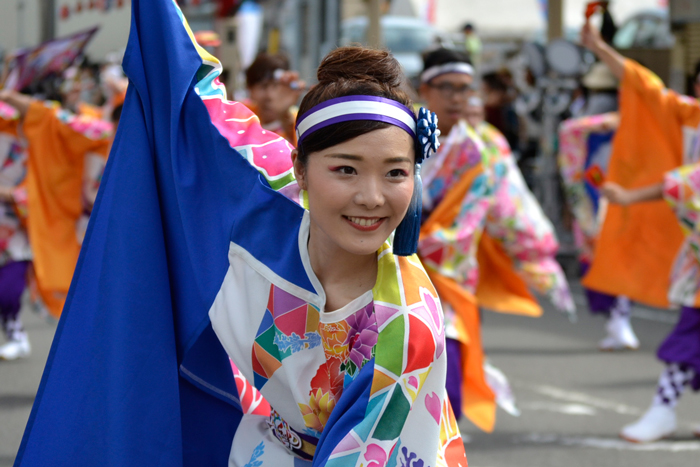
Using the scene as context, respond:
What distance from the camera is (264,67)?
16.2 feet

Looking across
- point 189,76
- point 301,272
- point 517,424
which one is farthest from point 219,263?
point 517,424

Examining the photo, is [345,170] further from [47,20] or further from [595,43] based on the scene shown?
[47,20]

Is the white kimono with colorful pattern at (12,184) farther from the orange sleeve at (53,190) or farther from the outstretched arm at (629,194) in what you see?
the outstretched arm at (629,194)

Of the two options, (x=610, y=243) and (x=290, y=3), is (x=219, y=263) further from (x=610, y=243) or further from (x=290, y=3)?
(x=290, y=3)

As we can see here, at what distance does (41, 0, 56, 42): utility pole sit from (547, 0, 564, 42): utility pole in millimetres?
6149

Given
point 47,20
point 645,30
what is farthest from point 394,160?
point 645,30

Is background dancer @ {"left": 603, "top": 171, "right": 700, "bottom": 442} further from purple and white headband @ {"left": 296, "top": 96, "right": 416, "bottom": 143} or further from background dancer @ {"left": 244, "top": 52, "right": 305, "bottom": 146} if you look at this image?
purple and white headband @ {"left": 296, "top": 96, "right": 416, "bottom": 143}

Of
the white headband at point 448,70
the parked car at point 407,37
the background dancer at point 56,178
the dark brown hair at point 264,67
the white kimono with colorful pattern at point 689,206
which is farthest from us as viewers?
the parked car at point 407,37

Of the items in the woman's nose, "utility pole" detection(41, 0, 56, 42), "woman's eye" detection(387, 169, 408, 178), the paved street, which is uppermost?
"woman's eye" detection(387, 169, 408, 178)

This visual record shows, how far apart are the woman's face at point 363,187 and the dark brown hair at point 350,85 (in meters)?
0.02

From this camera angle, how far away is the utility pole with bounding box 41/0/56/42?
27.3 ft

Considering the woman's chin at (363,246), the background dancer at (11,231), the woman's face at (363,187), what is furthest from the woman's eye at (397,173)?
the background dancer at (11,231)

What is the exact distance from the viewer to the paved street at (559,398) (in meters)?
4.68

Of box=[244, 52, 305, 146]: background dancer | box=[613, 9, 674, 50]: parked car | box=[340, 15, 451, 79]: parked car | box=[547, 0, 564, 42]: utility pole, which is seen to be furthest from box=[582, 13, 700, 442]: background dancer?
box=[340, 15, 451, 79]: parked car
